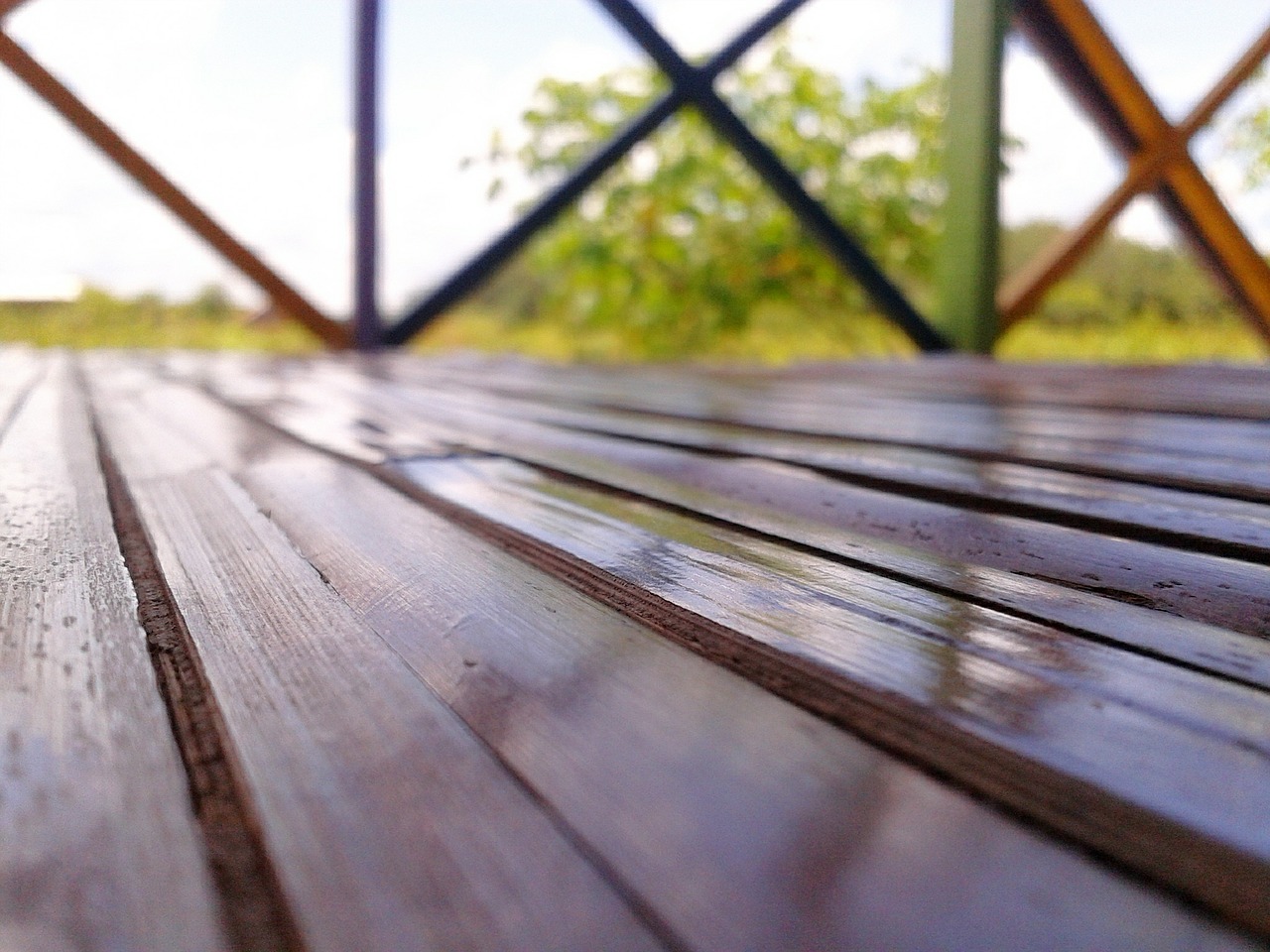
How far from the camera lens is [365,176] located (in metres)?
3.15

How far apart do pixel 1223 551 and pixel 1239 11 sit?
365 centimetres

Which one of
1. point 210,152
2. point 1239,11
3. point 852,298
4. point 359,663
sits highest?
point 1239,11

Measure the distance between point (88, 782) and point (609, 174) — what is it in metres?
3.56

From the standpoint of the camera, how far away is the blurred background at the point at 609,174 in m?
3.09

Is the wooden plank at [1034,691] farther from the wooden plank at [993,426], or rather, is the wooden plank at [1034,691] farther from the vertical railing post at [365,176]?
the vertical railing post at [365,176]

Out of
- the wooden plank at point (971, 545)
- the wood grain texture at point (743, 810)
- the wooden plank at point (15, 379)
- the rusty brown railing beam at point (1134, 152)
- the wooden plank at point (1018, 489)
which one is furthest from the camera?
the rusty brown railing beam at point (1134, 152)

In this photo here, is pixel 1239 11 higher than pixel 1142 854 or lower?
higher

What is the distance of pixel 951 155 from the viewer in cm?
330

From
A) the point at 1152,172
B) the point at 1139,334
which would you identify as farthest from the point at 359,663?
the point at 1139,334

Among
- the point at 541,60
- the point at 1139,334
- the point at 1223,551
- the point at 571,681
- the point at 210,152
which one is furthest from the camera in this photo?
the point at 541,60

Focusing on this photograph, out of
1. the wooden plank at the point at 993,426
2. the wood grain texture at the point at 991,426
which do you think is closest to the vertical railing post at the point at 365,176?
the wood grain texture at the point at 991,426

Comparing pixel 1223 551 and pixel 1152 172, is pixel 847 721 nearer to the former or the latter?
pixel 1223 551

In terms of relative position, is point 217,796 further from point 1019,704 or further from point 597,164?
point 597,164

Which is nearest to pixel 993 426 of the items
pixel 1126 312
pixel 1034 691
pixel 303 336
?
pixel 1034 691
